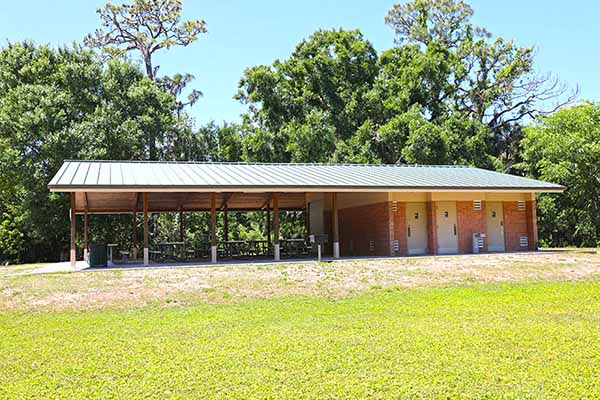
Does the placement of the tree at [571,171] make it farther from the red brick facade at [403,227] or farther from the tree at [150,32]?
the tree at [150,32]

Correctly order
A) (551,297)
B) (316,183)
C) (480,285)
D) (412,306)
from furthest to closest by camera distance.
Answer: (316,183) < (480,285) < (551,297) < (412,306)

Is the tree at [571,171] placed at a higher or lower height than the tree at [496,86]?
lower

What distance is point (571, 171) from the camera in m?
27.0

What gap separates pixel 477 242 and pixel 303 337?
14726 millimetres

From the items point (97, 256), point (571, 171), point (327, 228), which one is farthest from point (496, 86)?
point (97, 256)

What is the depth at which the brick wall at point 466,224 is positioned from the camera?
19984 mm

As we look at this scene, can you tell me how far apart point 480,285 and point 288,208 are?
1576cm

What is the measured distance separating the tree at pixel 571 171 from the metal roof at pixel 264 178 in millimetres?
5817

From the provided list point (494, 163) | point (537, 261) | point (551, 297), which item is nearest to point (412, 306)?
point (551, 297)

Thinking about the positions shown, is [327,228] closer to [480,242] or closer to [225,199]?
[225,199]

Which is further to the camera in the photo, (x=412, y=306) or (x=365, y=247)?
(x=365, y=247)

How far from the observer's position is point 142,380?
16.8 ft

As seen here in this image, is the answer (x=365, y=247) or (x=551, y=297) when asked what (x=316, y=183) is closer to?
(x=365, y=247)

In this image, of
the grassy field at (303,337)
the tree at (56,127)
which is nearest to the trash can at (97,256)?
the grassy field at (303,337)
